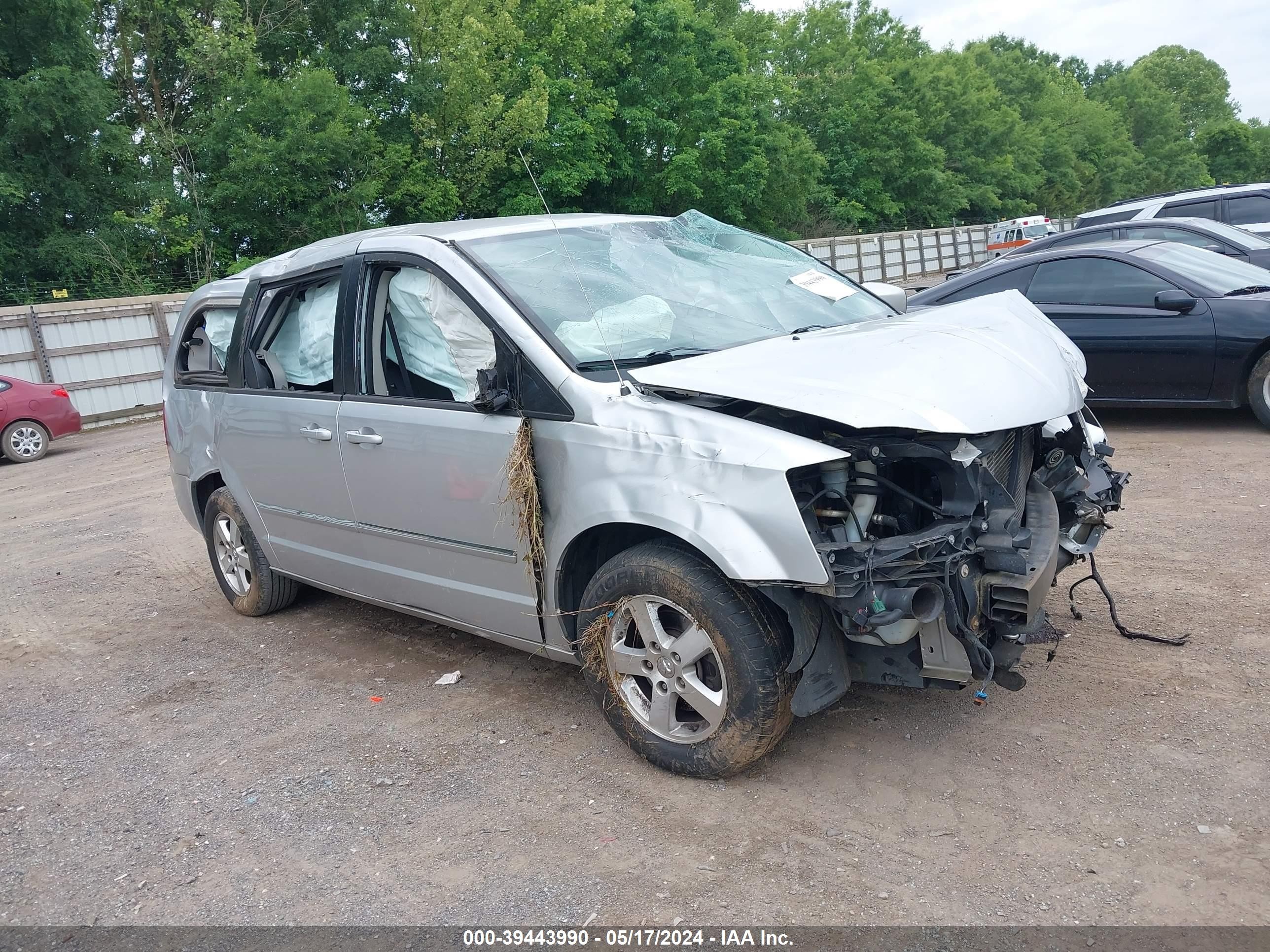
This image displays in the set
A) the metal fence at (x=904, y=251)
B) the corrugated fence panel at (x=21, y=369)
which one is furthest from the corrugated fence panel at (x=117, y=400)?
the metal fence at (x=904, y=251)

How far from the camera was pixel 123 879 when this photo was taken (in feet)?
11.4

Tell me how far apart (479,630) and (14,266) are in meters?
25.8

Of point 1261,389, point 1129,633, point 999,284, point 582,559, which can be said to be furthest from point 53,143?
point 1129,633

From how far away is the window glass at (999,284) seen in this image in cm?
894

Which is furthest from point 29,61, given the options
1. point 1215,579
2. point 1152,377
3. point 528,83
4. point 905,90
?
point 905,90

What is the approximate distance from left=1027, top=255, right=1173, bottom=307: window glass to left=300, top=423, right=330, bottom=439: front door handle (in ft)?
20.5

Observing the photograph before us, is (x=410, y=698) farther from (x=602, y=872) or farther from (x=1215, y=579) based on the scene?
(x=1215, y=579)

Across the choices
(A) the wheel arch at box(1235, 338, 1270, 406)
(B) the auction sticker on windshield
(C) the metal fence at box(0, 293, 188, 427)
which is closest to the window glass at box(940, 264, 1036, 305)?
(A) the wheel arch at box(1235, 338, 1270, 406)

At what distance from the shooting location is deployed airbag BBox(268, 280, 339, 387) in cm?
489

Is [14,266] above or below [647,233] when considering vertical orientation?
above

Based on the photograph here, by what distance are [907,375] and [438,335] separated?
1.96 m

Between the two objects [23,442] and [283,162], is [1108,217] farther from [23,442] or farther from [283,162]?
[283,162]

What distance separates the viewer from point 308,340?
508cm

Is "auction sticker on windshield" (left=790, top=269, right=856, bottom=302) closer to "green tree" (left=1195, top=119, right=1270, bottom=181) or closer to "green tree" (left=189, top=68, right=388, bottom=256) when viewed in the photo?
"green tree" (left=189, top=68, right=388, bottom=256)
